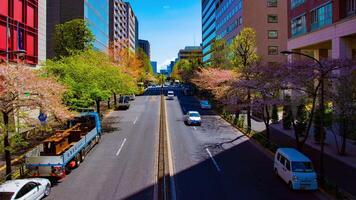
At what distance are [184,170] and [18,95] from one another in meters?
10.3

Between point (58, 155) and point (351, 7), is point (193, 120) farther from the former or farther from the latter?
point (58, 155)

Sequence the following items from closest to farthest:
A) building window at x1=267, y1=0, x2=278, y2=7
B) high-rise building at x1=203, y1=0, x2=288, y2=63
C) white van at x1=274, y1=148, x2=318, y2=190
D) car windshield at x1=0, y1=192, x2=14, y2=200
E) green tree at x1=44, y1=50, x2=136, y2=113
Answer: car windshield at x1=0, y1=192, x2=14, y2=200, white van at x1=274, y1=148, x2=318, y2=190, green tree at x1=44, y1=50, x2=136, y2=113, high-rise building at x1=203, y1=0, x2=288, y2=63, building window at x1=267, y1=0, x2=278, y2=7

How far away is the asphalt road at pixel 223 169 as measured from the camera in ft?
62.9

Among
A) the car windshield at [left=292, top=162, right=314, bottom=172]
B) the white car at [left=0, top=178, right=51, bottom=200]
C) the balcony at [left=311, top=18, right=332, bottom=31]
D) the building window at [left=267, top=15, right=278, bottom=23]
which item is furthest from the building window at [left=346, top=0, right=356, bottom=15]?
the building window at [left=267, top=15, right=278, bottom=23]

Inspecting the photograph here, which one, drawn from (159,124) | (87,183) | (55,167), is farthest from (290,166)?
(159,124)

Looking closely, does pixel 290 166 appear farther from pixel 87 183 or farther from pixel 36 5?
pixel 36 5

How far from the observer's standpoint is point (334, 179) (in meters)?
21.8

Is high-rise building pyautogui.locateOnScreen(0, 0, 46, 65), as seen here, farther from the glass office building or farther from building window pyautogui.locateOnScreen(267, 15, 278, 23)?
building window pyautogui.locateOnScreen(267, 15, 278, 23)

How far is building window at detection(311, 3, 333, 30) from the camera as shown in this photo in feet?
131

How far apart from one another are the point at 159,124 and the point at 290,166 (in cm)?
2571

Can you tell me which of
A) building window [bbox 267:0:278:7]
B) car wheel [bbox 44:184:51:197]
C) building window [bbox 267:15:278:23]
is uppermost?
building window [bbox 267:0:278:7]

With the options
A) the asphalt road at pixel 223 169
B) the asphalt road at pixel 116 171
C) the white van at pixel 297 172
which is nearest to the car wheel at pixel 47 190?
the asphalt road at pixel 116 171

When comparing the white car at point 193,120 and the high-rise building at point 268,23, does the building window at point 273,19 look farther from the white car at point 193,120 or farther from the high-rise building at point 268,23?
the white car at point 193,120

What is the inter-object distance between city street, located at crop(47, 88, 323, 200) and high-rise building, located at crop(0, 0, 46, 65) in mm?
12269
